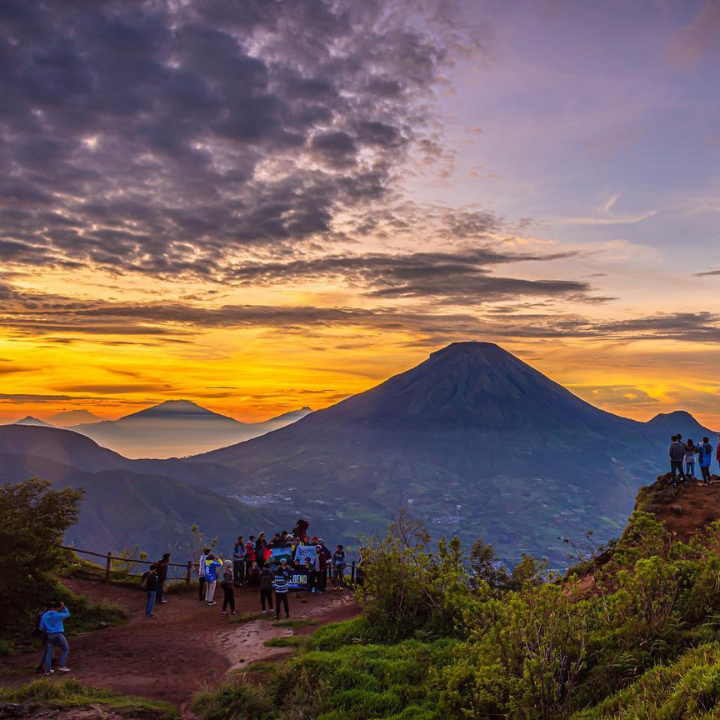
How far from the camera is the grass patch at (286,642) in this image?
14495 millimetres

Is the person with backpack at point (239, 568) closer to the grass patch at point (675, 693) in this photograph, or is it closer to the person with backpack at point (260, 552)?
the person with backpack at point (260, 552)

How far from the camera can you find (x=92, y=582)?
20781 mm

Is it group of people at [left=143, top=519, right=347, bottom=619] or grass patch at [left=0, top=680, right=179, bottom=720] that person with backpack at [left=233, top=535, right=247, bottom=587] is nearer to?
group of people at [left=143, top=519, right=347, bottom=619]

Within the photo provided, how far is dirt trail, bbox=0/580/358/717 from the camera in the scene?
12391 mm

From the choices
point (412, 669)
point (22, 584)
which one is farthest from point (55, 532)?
point (412, 669)

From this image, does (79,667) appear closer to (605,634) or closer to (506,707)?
(506,707)

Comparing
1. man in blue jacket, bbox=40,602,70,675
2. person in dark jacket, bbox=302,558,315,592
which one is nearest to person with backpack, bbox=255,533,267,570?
person in dark jacket, bbox=302,558,315,592

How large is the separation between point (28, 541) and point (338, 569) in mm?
11382

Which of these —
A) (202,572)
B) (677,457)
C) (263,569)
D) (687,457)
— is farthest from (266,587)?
(687,457)

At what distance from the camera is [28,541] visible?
1567 centimetres

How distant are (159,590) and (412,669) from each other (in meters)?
11.5

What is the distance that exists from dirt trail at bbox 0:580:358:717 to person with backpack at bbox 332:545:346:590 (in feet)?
5.87

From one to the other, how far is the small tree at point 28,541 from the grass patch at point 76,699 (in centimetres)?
501

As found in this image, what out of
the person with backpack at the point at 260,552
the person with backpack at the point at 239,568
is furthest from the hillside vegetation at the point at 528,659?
the person with backpack at the point at 239,568
